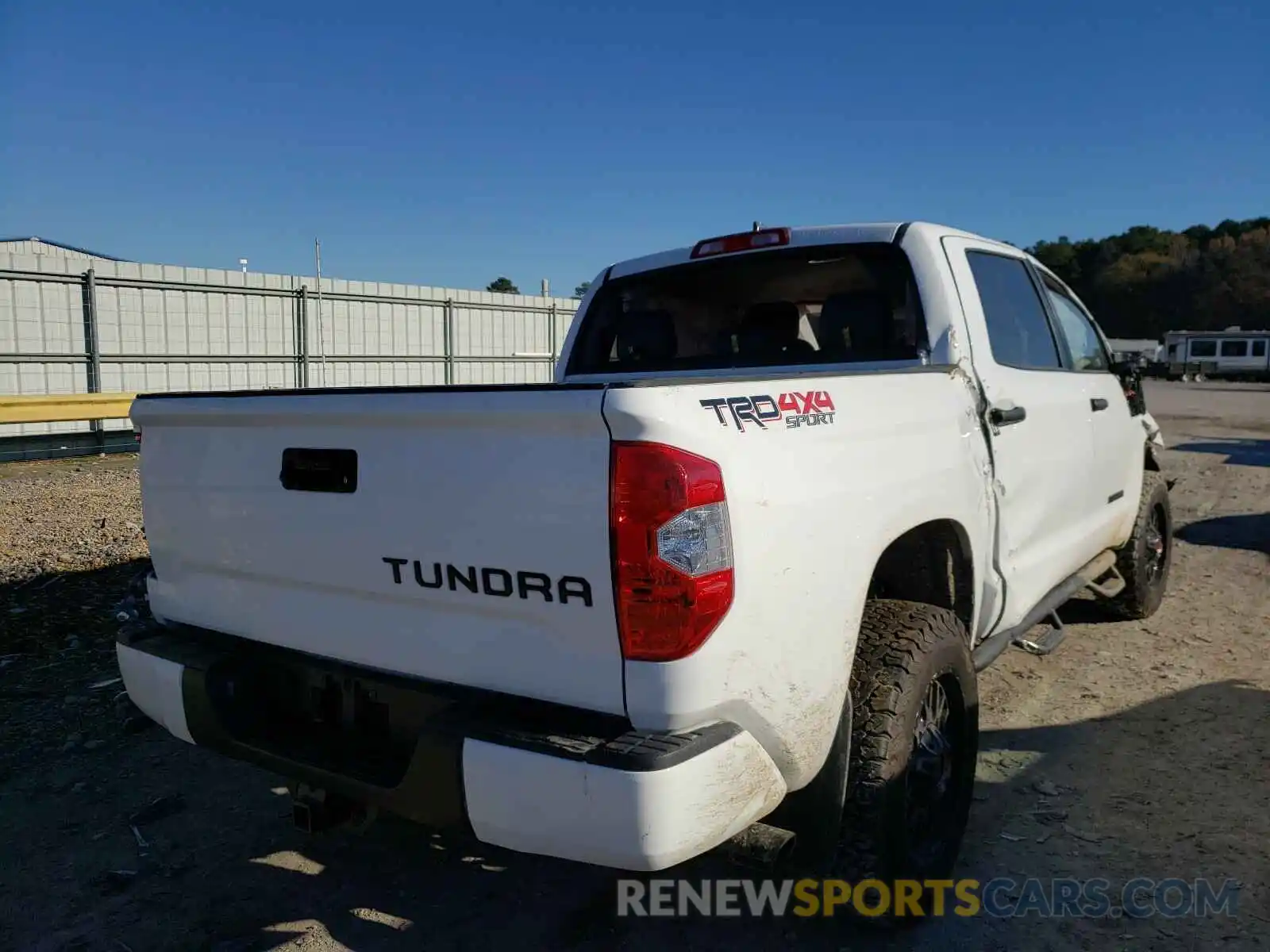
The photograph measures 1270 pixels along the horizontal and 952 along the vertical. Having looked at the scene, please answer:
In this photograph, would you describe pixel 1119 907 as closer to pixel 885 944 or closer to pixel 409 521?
pixel 885 944

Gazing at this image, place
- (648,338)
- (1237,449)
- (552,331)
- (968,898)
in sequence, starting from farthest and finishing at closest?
(552,331), (1237,449), (648,338), (968,898)

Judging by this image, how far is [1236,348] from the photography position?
46094mm

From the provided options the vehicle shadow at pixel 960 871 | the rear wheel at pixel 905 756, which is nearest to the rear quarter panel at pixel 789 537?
the rear wheel at pixel 905 756

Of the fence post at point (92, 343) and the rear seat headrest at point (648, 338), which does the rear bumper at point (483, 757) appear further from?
the fence post at point (92, 343)

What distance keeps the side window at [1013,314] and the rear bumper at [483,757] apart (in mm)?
2198

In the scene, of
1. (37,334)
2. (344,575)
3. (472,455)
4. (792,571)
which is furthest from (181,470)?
(37,334)

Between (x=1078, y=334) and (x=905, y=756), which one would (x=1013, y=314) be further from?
(x=905, y=756)

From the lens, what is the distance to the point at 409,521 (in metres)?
2.13

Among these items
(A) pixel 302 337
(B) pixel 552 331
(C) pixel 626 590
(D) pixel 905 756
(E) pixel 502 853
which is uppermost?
(B) pixel 552 331

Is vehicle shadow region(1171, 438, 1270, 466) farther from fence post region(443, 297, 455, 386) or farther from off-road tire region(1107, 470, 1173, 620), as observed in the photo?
fence post region(443, 297, 455, 386)

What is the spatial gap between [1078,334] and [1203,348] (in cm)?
5043

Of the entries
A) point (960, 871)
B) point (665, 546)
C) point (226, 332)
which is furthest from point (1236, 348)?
point (665, 546)

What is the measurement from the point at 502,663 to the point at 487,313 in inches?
635

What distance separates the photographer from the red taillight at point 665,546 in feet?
5.97
